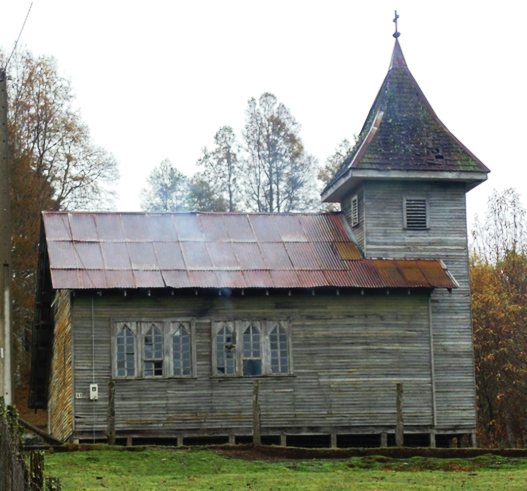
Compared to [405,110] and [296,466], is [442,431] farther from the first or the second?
[405,110]

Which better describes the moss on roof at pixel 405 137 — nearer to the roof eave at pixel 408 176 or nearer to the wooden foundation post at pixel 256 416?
the roof eave at pixel 408 176

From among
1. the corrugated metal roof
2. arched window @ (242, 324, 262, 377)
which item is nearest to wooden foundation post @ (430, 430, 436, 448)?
the corrugated metal roof

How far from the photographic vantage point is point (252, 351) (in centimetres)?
2961

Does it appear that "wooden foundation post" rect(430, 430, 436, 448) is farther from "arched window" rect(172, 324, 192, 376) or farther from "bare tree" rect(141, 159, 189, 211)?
"bare tree" rect(141, 159, 189, 211)

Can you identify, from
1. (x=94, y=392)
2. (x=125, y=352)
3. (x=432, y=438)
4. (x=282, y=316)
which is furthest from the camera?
(x=432, y=438)

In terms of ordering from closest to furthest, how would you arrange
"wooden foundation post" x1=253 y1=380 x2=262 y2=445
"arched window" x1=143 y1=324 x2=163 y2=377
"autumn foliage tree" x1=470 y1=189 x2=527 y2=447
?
"wooden foundation post" x1=253 y1=380 x2=262 y2=445 < "arched window" x1=143 y1=324 x2=163 y2=377 < "autumn foliage tree" x1=470 y1=189 x2=527 y2=447

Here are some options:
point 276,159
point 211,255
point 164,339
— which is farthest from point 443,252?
point 276,159

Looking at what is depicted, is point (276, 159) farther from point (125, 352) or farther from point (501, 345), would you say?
point (125, 352)

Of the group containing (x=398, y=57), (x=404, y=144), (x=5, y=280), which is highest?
(x=398, y=57)

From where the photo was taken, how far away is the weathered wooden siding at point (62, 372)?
29097 mm

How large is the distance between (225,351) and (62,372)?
512 centimetres

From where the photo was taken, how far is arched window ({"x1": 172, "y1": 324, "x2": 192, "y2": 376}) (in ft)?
95.5

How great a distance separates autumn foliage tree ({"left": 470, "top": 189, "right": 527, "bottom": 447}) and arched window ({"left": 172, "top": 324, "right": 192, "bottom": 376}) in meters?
20.5

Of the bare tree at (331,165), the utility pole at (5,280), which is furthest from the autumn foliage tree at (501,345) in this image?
the utility pole at (5,280)
